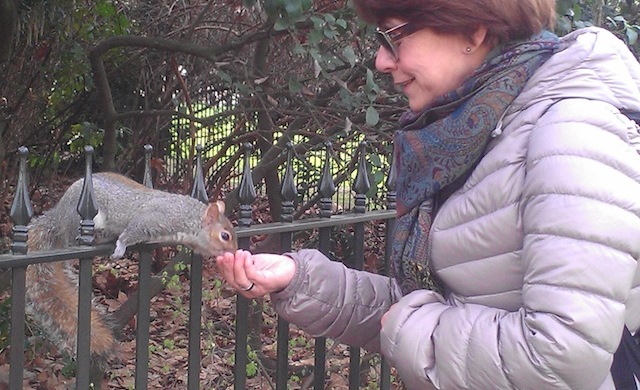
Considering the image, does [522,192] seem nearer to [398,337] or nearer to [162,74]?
[398,337]

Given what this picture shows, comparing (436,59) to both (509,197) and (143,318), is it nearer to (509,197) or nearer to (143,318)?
(509,197)

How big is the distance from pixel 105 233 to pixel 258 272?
1.00 m

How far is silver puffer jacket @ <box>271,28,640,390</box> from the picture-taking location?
972 millimetres

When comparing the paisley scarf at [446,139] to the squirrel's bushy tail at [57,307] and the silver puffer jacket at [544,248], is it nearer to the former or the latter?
the silver puffer jacket at [544,248]

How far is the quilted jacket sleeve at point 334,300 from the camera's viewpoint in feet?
4.74

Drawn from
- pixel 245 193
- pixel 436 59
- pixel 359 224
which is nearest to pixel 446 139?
pixel 436 59

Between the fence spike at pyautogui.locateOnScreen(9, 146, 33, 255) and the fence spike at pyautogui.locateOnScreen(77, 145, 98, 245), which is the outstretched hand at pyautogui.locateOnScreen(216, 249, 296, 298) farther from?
the fence spike at pyautogui.locateOnScreen(9, 146, 33, 255)

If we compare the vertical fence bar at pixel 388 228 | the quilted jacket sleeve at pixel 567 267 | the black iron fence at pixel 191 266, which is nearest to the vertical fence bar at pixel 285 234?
the black iron fence at pixel 191 266

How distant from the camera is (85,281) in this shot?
→ 1360 millimetres

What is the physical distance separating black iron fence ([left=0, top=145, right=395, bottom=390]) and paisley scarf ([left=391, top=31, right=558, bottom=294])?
472 mm

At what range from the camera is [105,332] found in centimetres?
162

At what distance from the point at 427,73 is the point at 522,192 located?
278 millimetres

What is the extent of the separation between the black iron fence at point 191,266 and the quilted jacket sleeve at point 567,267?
25.3 inches

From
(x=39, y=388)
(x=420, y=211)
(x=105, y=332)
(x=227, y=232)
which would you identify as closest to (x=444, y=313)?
(x=420, y=211)
